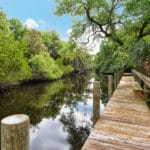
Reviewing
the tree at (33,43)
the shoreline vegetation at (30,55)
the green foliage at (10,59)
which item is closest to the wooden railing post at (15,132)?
the shoreline vegetation at (30,55)

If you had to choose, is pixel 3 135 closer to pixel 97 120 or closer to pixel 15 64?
pixel 97 120

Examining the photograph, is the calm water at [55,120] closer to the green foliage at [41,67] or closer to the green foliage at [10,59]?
the green foliage at [10,59]

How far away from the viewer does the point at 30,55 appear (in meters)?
28.2

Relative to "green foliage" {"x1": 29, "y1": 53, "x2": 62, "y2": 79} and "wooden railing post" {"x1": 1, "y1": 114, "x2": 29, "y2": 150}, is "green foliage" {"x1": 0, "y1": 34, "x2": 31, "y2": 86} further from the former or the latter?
"wooden railing post" {"x1": 1, "y1": 114, "x2": 29, "y2": 150}

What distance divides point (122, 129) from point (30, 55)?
83.8 feet

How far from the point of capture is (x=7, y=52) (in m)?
15.5

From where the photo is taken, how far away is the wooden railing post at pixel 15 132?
1.29 metres

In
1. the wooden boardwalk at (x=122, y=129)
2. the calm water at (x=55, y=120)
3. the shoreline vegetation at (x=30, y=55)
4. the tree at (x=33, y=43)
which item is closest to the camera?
the wooden boardwalk at (x=122, y=129)

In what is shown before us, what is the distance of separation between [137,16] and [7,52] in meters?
9.65

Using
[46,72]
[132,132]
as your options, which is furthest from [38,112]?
[46,72]

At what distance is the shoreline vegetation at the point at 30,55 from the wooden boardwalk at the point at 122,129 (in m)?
8.02

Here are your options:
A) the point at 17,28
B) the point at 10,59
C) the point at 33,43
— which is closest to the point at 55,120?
the point at 10,59

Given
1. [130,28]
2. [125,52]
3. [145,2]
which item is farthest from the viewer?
[130,28]

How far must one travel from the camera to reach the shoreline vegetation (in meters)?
Result: 15.5
